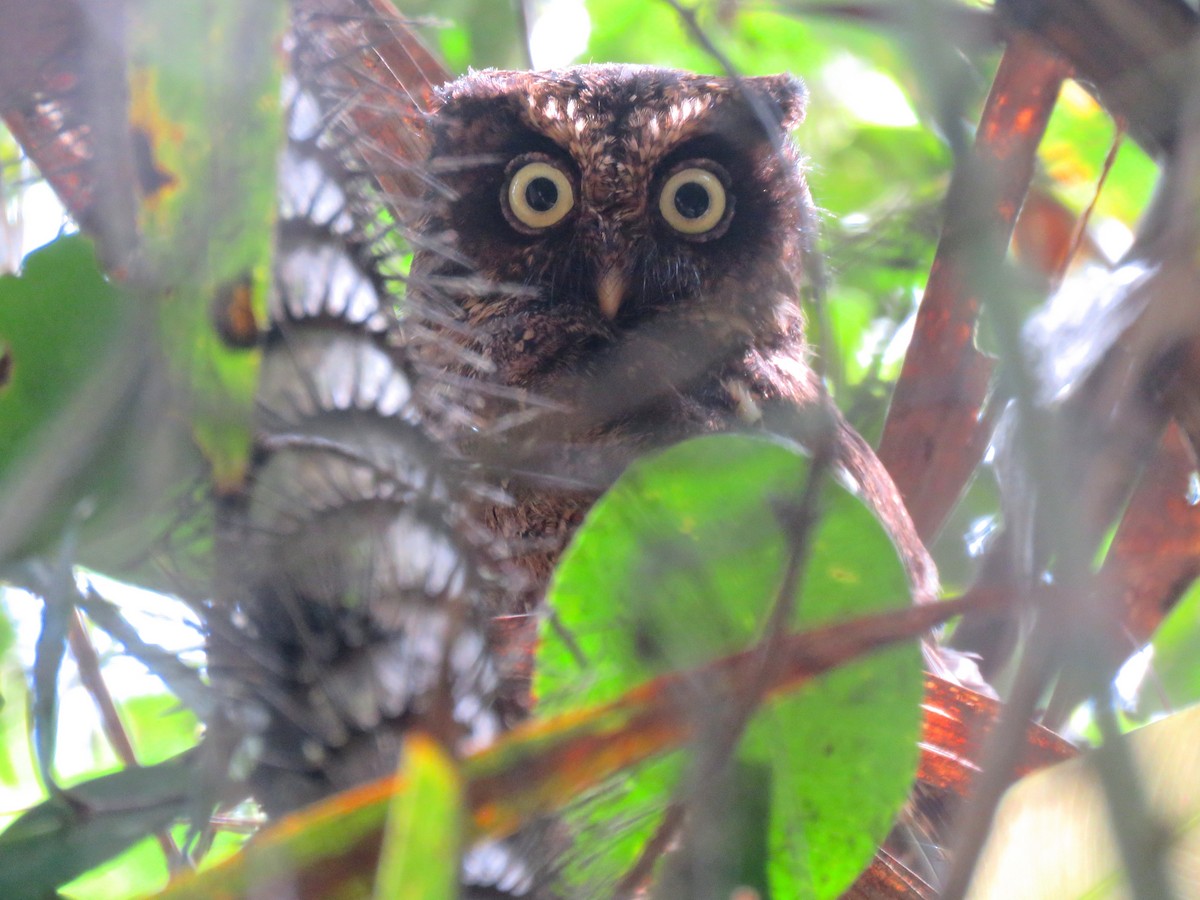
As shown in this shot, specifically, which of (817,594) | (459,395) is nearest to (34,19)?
(459,395)

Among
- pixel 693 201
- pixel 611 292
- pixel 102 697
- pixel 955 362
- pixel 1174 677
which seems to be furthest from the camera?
pixel 693 201

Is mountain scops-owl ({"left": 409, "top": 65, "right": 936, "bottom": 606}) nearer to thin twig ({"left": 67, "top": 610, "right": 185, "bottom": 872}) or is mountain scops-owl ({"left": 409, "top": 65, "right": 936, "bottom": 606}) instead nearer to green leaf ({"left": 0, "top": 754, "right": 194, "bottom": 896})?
thin twig ({"left": 67, "top": 610, "right": 185, "bottom": 872})

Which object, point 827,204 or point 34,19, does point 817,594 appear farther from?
point 827,204

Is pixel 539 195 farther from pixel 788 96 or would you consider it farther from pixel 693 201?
pixel 788 96

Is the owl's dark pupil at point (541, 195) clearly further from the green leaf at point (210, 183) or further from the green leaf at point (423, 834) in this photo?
the green leaf at point (423, 834)

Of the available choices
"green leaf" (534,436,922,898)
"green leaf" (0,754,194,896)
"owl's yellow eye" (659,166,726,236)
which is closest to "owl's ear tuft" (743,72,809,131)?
"owl's yellow eye" (659,166,726,236)

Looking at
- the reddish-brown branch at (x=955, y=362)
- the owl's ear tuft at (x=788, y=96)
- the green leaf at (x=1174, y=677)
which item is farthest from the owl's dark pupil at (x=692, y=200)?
the green leaf at (x=1174, y=677)

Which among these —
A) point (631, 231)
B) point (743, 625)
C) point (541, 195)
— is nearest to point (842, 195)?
point (631, 231)
